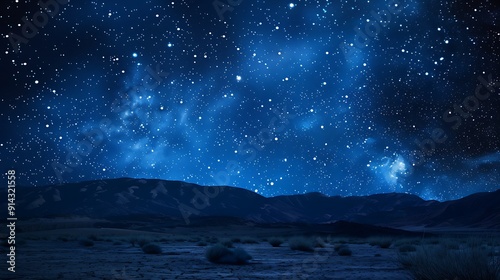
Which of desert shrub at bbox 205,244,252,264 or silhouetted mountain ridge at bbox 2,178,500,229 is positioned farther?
silhouetted mountain ridge at bbox 2,178,500,229

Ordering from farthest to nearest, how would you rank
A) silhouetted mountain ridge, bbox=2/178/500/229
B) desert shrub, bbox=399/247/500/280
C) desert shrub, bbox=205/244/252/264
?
silhouetted mountain ridge, bbox=2/178/500/229, desert shrub, bbox=205/244/252/264, desert shrub, bbox=399/247/500/280

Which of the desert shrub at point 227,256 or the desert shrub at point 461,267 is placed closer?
the desert shrub at point 461,267

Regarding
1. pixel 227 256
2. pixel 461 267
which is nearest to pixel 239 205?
pixel 227 256

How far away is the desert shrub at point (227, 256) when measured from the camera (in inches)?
447

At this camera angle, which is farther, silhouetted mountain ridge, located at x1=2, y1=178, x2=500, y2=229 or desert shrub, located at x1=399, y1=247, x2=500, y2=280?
silhouetted mountain ridge, located at x1=2, y1=178, x2=500, y2=229

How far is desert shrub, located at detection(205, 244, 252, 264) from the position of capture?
447 inches

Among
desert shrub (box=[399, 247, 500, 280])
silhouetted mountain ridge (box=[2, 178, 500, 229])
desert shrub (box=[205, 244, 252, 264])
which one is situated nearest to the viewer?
desert shrub (box=[399, 247, 500, 280])

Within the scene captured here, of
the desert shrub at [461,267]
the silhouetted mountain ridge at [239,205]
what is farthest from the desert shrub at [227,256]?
the silhouetted mountain ridge at [239,205]

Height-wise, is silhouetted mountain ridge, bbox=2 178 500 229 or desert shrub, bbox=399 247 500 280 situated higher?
silhouetted mountain ridge, bbox=2 178 500 229

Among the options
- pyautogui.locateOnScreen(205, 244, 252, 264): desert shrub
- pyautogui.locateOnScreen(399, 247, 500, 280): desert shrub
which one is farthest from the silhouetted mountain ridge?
pyautogui.locateOnScreen(399, 247, 500, 280): desert shrub

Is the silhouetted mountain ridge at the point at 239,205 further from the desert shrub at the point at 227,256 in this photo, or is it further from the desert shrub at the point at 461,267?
the desert shrub at the point at 461,267

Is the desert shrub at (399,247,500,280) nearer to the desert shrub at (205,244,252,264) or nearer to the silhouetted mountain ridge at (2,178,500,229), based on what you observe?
the desert shrub at (205,244,252,264)

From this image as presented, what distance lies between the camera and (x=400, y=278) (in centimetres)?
813

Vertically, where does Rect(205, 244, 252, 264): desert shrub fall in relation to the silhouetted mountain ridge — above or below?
below
